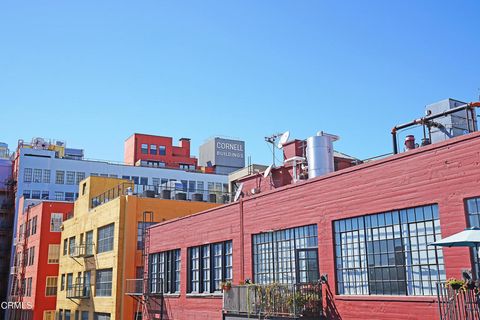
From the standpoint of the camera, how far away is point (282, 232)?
20.6m

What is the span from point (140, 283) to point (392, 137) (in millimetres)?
18875

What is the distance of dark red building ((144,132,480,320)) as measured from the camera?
1443 centimetres

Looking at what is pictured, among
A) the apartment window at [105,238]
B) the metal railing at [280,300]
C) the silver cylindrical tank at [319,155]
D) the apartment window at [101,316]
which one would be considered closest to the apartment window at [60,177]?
the apartment window at [105,238]

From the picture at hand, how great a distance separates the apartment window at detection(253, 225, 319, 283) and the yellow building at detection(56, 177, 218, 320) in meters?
14.8

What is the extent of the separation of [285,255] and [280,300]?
207 cm

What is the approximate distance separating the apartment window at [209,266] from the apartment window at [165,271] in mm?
1728

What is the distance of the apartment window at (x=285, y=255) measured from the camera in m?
19.1

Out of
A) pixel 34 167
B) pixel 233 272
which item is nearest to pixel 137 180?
pixel 34 167

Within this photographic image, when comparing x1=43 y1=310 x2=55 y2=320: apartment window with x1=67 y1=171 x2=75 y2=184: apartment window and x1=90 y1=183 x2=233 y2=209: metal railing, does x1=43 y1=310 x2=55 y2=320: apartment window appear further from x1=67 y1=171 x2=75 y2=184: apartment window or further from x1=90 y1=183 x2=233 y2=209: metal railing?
x1=67 y1=171 x2=75 y2=184: apartment window

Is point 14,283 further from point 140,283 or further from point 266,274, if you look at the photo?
point 266,274

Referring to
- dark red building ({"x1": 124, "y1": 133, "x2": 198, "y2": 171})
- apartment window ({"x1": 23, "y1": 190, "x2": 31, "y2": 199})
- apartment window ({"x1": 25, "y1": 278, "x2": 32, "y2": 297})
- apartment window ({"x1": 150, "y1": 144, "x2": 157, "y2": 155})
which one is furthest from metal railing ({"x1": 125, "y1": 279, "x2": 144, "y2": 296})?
apartment window ({"x1": 150, "y1": 144, "x2": 157, "y2": 155})

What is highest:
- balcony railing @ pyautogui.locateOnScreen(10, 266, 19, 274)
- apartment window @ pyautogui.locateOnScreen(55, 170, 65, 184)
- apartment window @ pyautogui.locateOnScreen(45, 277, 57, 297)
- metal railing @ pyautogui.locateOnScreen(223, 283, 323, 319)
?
apartment window @ pyautogui.locateOnScreen(55, 170, 65, 184)

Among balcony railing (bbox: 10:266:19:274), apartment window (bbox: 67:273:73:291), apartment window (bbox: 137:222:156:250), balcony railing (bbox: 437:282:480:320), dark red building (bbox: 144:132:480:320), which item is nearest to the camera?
balcony railing (bbox: 437:282:480:320)

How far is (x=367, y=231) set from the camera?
55.4ft
